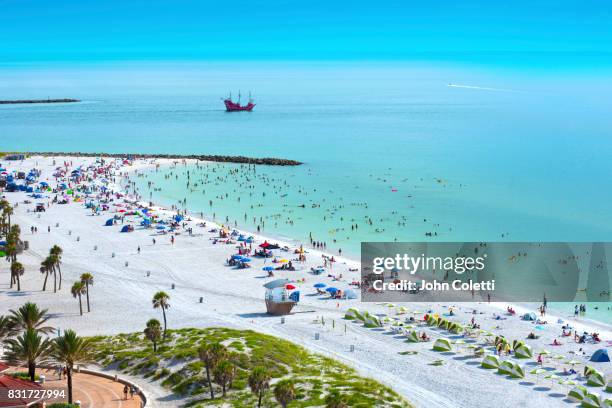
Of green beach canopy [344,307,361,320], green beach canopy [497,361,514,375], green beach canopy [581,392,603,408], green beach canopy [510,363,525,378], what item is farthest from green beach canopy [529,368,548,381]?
green beach canopy [344,307,361,320]

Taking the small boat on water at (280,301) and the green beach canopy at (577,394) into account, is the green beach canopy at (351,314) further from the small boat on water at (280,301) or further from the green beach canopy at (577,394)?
the green beach canopy at (577,394)

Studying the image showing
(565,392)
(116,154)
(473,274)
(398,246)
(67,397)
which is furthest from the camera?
(116,154)

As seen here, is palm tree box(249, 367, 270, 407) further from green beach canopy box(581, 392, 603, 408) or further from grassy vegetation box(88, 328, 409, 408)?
green beach canopy box(581, 392, 603, 408)

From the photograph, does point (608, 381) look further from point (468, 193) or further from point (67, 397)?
point (468, 193)

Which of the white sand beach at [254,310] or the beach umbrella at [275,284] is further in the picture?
the beach umbrella at [275,284]

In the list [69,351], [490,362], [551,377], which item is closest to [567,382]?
[551,377]

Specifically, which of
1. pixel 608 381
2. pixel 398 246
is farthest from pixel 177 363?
pixel 398 246
